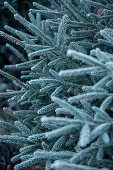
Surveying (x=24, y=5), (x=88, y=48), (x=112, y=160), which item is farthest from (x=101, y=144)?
(x=24, y=5)

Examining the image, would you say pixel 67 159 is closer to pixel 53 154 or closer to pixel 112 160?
pixel 53 154

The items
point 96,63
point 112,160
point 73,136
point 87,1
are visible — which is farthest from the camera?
point 87,1

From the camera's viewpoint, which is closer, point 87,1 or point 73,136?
point 73,136

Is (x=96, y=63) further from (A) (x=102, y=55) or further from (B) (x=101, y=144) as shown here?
(B) (x=101, y=144)

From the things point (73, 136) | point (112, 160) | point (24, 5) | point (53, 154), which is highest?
point (24, 5)

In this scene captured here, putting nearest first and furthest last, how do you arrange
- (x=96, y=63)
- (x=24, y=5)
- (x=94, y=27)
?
(x=96, y=63) < (x=94, y=27) < (x=24, y=5)

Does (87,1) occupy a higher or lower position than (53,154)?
higher
